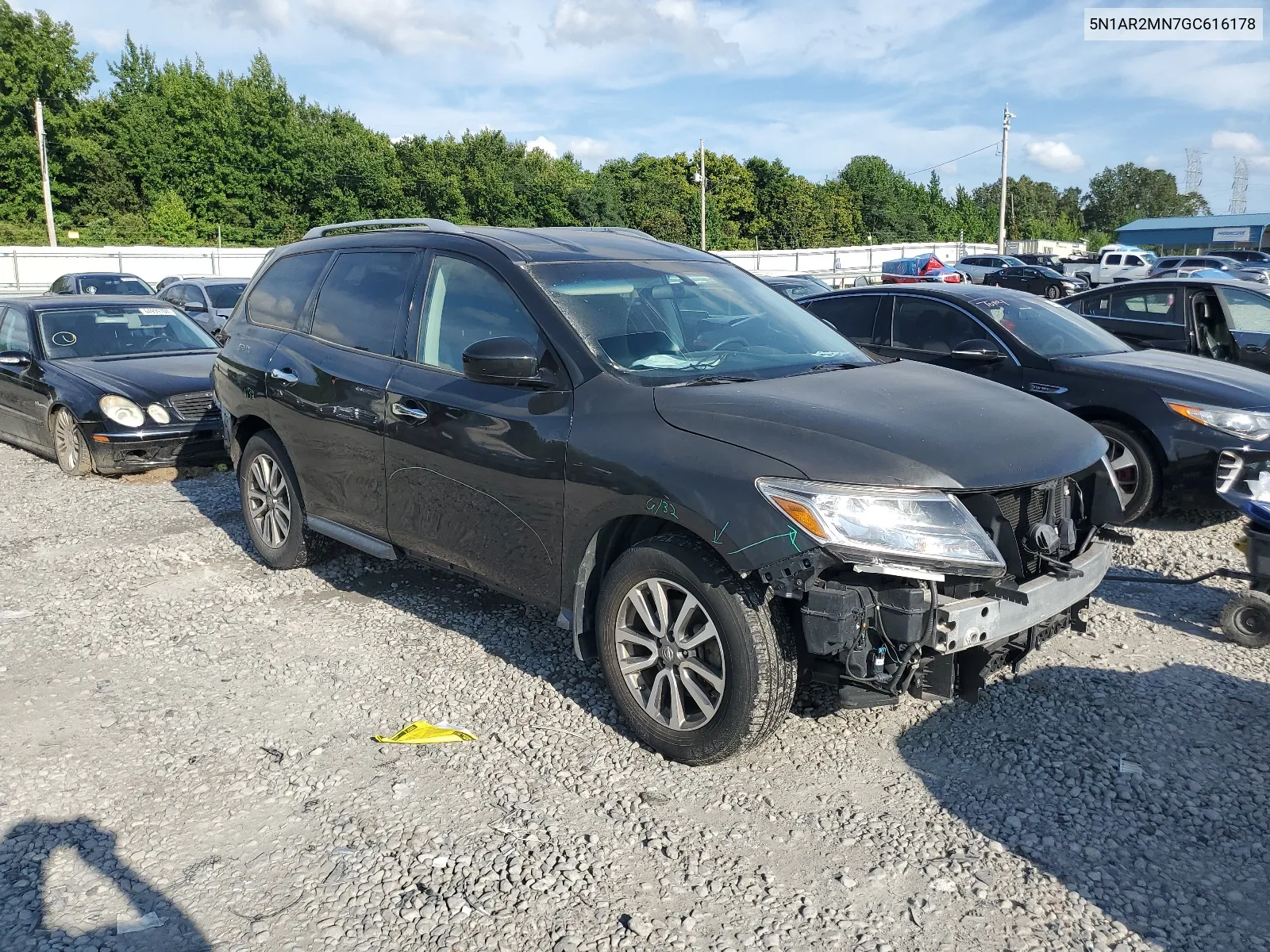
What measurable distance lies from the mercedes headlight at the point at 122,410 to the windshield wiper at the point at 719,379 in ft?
20.9

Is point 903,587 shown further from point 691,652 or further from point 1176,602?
point 1176,602

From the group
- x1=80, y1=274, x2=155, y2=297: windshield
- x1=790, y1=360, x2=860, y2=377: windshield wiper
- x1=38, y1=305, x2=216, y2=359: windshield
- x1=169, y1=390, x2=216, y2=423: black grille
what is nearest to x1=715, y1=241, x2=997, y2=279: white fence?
x1=80, y1=274, x2=155, y2=297: windshield

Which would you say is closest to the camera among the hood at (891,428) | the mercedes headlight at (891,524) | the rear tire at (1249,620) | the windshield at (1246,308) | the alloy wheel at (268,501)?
the mercedes headlight at (891,524)

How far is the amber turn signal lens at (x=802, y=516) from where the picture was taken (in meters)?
3.15

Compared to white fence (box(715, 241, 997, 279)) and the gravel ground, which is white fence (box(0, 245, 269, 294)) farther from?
the gravel ground

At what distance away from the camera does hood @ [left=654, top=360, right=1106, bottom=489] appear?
327cm

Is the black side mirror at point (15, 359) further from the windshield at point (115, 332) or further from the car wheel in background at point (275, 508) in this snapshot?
the car wheel in background at point (275, 508)

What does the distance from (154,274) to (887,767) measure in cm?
4384

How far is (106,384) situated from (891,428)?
7621 millimetres

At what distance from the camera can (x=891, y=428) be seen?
11.4 feet

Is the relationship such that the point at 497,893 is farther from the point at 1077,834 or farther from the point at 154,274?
the point at 154,274

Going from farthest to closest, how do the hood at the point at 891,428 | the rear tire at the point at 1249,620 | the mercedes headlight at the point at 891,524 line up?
the rear tire at the point at 1249,620 → the hood at the point at 891,428 → the mercedes headlight at the point at 891,524

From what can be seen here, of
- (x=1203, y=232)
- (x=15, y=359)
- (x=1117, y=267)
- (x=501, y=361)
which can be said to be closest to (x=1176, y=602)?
(x=501, y=361)

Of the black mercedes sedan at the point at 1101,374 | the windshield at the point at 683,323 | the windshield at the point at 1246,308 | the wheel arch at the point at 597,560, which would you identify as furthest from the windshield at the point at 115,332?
the windshield at the point at 1246,308
